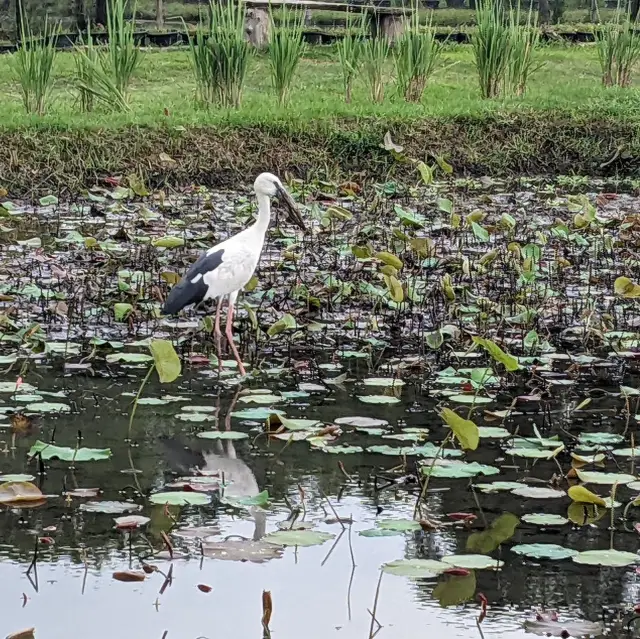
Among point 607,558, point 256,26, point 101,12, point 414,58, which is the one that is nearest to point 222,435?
point 607,558

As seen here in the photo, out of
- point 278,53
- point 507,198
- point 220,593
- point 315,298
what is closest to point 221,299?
point 315,298

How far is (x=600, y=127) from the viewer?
11.9 metres

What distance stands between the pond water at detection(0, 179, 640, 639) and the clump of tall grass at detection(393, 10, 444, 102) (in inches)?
202

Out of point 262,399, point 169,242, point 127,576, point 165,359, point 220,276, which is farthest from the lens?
point 169,242

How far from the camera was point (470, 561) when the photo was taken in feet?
11.1

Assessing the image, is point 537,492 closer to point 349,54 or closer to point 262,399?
point 262,399

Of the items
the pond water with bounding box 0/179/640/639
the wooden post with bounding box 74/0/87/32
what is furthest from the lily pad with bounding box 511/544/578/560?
the wooden post with bounding box 74/0/87/32

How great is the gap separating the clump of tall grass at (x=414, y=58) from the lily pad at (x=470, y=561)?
30.7 ft

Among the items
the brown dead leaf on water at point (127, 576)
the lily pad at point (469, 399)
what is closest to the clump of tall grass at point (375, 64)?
the lily pad at point (469, 399)

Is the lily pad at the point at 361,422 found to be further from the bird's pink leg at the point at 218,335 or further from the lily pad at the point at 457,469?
the bird's pink leg at the point at 218,335

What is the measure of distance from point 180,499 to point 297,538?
18.1 inches

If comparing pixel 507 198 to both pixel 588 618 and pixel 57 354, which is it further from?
pixel 588 618

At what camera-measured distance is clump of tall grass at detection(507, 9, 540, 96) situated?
41.5 ft

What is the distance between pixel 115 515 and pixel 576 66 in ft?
49.8
